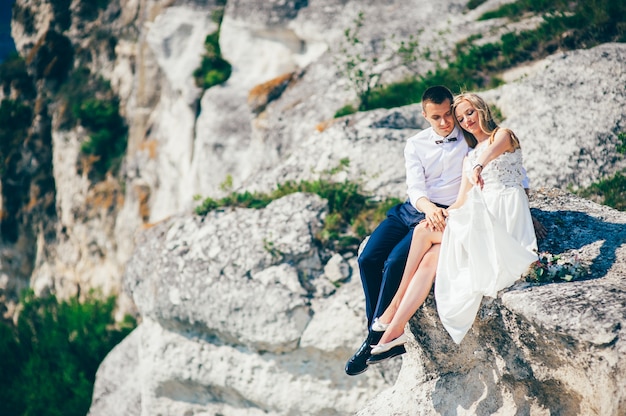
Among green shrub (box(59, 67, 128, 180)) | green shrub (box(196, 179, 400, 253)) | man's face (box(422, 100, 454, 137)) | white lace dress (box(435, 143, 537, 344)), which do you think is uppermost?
man's face (box(422, 100, 454, 137))

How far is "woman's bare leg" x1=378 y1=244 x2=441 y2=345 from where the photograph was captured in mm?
5160

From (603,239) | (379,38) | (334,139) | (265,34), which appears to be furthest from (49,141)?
(603,239)

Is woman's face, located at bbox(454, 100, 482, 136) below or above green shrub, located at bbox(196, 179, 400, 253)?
above

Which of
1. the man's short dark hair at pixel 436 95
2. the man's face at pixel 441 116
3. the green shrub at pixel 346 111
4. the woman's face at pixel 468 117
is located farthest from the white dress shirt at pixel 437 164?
the green shrub at pixel 346 111

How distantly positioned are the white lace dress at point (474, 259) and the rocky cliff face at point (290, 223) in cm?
20

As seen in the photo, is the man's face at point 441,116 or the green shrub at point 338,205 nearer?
the man's face at point 441,116

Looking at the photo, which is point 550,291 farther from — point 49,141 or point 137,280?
point 49,141

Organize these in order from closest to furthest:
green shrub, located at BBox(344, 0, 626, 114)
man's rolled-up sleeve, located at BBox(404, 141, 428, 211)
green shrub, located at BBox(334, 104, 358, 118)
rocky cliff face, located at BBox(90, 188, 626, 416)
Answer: rocky cliff face, located at BBox(90, 188, 626, 416) < man's rolled-up sleeve, located at BBox(404, 141, 428, 211) < green shrub, located at BBox(344, 0, 626, 114) < green shrub, located at BBox(334, 104, 358, 118)

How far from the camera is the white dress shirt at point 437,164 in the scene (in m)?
5.89

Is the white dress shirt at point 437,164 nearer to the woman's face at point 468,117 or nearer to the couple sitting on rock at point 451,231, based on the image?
the couple sitting on rock at point 451,231

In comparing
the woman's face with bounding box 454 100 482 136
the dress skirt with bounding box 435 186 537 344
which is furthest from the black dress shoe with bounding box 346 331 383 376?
the woman's face with bounding box 454 100 482 136

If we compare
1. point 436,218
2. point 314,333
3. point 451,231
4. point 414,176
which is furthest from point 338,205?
point 451,231

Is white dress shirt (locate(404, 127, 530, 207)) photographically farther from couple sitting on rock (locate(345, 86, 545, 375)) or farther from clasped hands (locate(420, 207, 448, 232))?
clasped hands (locate(420, 207, 448, 232))

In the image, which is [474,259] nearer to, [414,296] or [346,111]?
[414,296]
